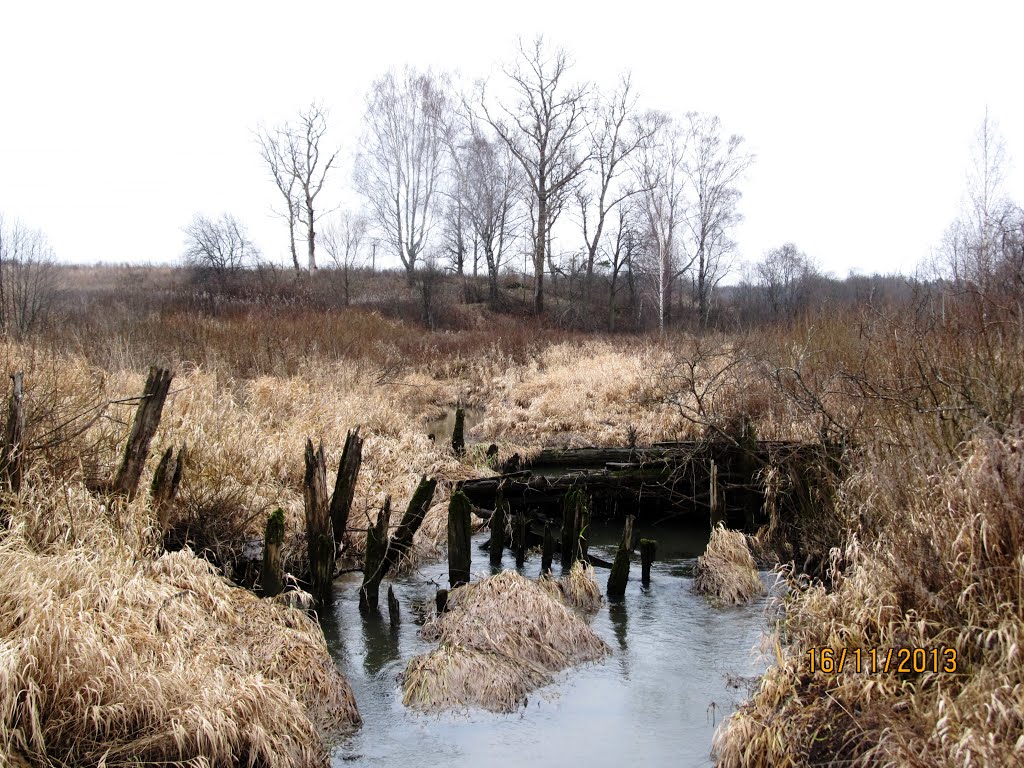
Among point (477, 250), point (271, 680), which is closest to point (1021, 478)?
point (271, 680)

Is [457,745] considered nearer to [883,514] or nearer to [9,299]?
[883,514]

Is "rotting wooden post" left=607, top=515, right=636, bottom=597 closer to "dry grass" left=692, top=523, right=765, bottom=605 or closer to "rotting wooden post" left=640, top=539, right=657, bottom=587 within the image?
"rotting wooden post" left=640, top=539, right=657, bottom=587

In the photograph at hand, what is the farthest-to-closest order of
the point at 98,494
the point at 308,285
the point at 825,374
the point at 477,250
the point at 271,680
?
the point at 477,250
the point at 308,285
the point at 825,374
the point at 98,494
the point at 271,680

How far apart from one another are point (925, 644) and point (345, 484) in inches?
194

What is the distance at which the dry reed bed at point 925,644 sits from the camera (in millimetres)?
3676

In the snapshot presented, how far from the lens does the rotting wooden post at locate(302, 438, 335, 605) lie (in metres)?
6.72

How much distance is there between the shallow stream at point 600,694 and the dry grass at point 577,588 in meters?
0.13

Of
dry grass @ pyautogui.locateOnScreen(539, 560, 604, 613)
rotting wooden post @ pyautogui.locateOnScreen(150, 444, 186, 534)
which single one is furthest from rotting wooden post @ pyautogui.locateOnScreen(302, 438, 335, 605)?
dry grass @ pyautogui.locateOnScreen(539, 560, 604, 613)

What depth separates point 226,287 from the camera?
1334 inches

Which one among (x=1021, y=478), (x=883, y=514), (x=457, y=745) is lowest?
(x=457, y=745)

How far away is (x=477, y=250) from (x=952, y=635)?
4138 cm

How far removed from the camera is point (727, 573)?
7.65 meters
